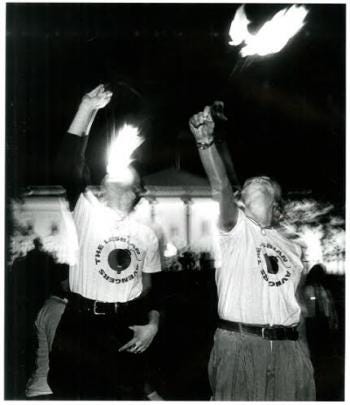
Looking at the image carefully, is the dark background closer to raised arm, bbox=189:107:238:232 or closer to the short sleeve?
raised arm, bbox=189:107:238:232

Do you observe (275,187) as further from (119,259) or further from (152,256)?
(119,259)

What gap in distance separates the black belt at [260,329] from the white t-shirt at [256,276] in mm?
28

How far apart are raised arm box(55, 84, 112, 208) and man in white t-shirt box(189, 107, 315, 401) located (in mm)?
701

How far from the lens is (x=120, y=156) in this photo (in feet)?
9.78

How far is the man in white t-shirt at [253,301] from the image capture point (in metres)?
2.80

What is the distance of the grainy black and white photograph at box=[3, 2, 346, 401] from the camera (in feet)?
9.32

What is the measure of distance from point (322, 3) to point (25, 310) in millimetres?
2804

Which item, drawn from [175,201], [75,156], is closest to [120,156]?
[75,156]

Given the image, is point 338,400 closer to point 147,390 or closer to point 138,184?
point 147,390

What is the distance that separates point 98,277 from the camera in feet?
9.27

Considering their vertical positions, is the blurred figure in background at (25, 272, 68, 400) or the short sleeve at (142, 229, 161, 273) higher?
the short sleeve at (142, 229, 161, 273)

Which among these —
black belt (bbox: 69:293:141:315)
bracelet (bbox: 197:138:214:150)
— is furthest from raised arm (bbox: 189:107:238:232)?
black belt (bbox: 69:293:141:315)

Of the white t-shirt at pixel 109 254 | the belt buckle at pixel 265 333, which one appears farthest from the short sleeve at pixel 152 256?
the belt buckle at pixel 265 333

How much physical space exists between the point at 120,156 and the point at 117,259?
67 cm
